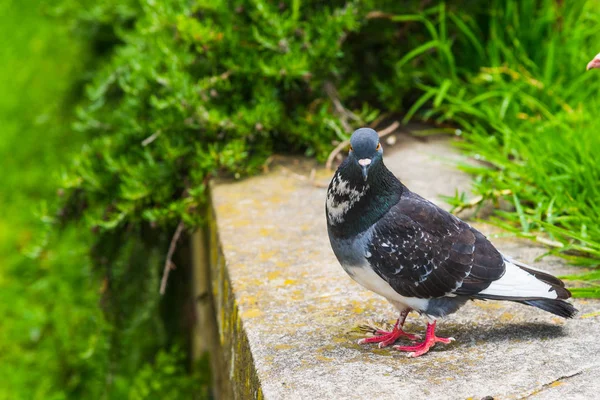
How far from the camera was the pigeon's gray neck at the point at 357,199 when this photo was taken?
7.56 ft

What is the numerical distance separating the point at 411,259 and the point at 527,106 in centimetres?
219

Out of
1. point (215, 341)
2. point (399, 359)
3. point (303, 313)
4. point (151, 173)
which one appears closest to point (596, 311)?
point (399, 359)

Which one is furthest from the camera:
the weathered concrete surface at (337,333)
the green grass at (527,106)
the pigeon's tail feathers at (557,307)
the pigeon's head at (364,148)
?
the green grass at (527,106)

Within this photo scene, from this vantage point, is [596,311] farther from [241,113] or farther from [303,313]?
[241,113]

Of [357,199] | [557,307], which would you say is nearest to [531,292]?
[557,307]

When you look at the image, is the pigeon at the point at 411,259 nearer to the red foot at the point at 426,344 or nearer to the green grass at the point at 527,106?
the red foot at the point at 426,344

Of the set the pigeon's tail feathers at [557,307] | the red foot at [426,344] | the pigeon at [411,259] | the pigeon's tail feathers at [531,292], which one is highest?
the pigeon at [411,259]

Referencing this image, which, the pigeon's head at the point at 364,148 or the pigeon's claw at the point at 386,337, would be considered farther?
the pigeon's claw at the point at 386,337

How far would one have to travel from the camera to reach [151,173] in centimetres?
375

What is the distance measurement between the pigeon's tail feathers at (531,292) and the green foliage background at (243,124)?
27.0 inches

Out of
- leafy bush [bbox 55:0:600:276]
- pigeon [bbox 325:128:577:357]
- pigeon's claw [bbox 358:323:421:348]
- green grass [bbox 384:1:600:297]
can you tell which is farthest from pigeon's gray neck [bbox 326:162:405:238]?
leafy bush [bbox 55:0:600:276]

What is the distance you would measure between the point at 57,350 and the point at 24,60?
13.3ft

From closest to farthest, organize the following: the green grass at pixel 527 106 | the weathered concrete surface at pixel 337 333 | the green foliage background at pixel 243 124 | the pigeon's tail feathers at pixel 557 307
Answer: the weathered concrete surface at pixel 337 333
the pigeon's tail feathers at pixel 557 307
the green grass at pixel 527 106
the green foliage background at pixel 243 124

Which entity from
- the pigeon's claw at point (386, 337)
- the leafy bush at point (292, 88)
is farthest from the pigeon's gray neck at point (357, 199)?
the leafy bush at point (292, 88)
